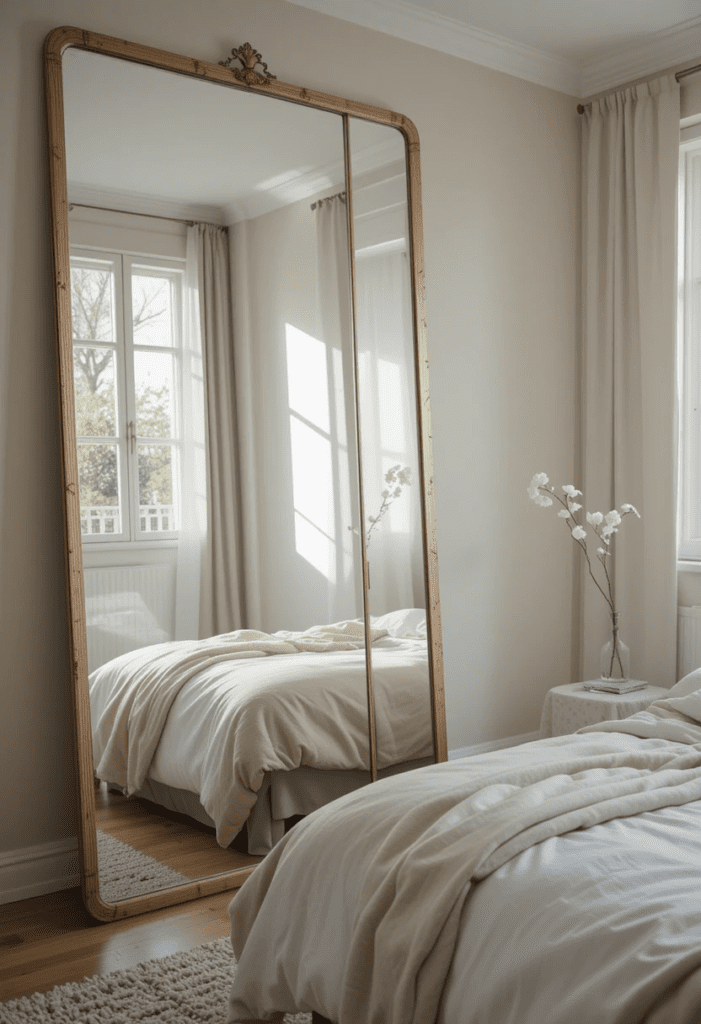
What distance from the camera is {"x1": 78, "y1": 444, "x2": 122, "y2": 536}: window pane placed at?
9.45 ft

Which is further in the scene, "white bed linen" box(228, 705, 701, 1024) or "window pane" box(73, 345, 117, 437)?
"window pane" box(73, 345, 117, 437)

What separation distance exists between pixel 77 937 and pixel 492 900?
1.54 metres

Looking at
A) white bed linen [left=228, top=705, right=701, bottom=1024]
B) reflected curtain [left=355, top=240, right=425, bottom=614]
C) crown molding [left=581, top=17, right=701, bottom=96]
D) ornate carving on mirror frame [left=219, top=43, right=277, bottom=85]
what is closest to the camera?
white bed linen [left=228, top=705, right=701, bottom=1024]

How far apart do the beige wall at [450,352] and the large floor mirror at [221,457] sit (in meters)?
0.12

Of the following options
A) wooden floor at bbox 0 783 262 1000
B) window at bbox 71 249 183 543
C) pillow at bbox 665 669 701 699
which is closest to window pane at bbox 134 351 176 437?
window at bbox 71 249 183 543

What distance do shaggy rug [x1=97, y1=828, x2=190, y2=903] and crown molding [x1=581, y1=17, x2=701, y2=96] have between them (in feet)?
11.9

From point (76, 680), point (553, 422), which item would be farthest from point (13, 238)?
point (553, 422)

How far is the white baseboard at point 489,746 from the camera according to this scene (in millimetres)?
3942

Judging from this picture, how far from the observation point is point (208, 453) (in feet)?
10.2

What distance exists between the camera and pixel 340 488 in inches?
135

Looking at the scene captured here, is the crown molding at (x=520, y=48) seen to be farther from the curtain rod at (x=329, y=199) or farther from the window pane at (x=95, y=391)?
the window pane at (x=95, y=391)


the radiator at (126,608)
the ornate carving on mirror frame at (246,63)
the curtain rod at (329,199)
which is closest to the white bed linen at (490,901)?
the radiator at (126,608)

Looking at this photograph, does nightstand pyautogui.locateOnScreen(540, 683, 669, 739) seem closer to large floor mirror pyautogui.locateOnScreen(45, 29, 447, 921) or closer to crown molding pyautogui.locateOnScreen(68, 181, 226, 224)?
large floor mirror pyautogui.locateOnScreen(45, 29, 447, 921)

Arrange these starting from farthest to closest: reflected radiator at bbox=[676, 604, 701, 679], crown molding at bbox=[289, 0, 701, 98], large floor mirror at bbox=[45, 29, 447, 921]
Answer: reflected radiator at bbox=[676, 604, 701, 679] → crown molding at bbox=[289, 0, 701, 98] → large floor mirror at bbox=[45, 29, 447, 921]
